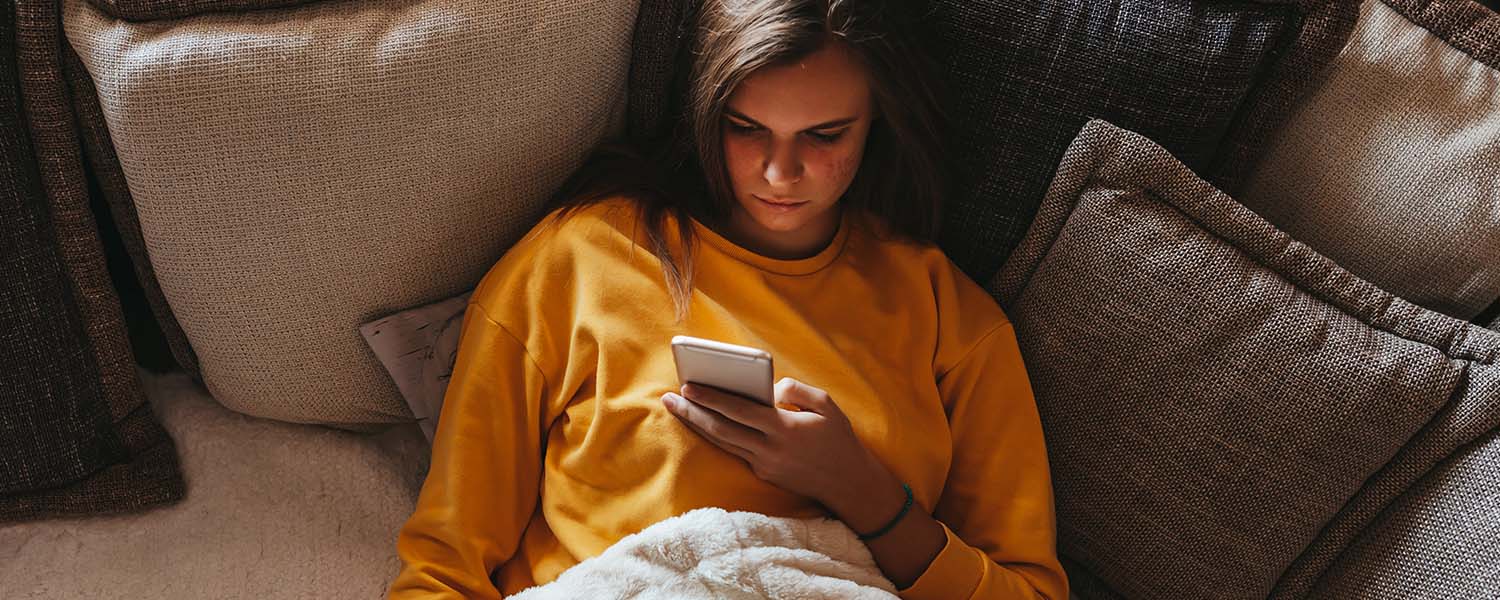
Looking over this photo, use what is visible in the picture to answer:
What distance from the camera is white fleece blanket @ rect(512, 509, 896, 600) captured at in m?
0.97

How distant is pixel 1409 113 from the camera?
112 centimetres

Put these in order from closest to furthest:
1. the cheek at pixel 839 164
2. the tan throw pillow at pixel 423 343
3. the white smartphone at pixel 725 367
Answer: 1. the white smartphone at pixel 725 367
2. the cheek at pixel 839 164
3. the tan throw pillow at pixel 423 343

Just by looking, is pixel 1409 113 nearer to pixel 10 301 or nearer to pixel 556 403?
pixel 556 403

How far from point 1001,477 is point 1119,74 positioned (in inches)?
17.4

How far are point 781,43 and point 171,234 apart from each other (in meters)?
0.64

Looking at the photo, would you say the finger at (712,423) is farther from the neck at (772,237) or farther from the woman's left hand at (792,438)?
the neck at (772,237)

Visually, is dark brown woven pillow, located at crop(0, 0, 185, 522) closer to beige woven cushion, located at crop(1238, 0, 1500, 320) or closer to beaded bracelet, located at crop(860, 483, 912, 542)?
beaded bracelet, located at crop(860, 483, 912, 542)

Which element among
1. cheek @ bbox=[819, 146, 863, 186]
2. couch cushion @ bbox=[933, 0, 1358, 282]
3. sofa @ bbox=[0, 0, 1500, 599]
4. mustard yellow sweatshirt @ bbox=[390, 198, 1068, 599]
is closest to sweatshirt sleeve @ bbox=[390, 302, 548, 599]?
mustard yellow sweatshirt @ bbox=[390, 198, 1068, 599]

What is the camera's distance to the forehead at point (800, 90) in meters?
1.01

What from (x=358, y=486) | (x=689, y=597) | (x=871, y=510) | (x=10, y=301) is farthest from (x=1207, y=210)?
(x=10, y=301)

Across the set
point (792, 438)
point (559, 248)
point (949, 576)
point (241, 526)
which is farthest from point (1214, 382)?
point (241, 526)

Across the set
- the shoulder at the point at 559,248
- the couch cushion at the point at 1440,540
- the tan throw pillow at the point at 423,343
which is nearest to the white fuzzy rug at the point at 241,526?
the tan throw pillow at the point at 423,343

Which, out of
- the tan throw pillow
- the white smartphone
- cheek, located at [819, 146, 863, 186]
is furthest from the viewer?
the tan throw pillow

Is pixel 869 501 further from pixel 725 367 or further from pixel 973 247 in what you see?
pixel 973 247
